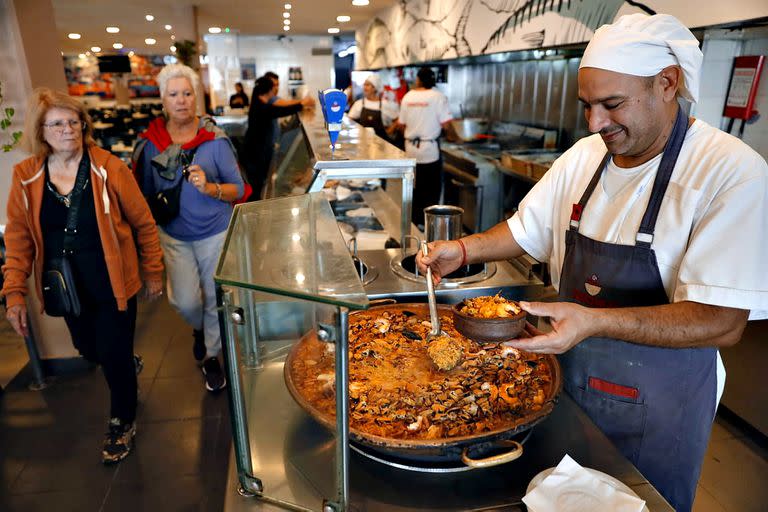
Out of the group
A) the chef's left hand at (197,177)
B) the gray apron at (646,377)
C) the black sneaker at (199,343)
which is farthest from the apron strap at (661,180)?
the black sneaker at (199,343)

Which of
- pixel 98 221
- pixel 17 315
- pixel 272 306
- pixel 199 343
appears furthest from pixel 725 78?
pixel 17 315

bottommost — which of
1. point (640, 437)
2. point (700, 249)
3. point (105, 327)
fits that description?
point (105, 327)

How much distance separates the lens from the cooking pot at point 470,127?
646 cm

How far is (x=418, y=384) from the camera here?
4.34 ft

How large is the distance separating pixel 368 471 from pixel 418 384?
267mm

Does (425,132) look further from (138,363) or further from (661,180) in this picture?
(661,180)

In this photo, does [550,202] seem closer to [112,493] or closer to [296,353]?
[296,353]

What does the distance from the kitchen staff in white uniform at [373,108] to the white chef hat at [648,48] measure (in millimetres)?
6987

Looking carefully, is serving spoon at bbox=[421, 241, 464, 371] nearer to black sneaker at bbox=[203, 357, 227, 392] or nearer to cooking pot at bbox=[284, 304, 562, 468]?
cooking pot at bbox=[284, 304, 562, 468]

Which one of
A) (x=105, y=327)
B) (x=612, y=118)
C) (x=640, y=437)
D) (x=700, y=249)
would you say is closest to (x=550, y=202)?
(x=612, y=118)

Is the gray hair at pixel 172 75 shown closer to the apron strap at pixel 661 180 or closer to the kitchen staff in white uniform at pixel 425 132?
the apron strap at pixel 661 180

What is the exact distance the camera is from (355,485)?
3.58 feet

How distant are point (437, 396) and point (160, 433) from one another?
203 centimetres

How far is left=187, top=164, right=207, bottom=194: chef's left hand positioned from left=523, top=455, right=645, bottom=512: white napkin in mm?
2167
